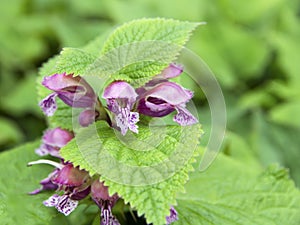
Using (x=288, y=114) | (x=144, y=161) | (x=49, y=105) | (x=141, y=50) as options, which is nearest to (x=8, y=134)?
(x=288, y=114)

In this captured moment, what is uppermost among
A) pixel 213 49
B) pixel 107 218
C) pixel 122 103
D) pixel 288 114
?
pixel 213 49

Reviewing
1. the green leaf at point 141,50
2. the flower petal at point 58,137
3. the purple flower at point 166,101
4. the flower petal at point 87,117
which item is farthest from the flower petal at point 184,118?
the flower petal at point 58,137

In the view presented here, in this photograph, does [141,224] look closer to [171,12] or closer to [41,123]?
[41,123]

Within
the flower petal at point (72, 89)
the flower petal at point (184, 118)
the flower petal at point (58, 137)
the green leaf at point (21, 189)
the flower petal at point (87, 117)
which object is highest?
the flower petal at point (184, 118)

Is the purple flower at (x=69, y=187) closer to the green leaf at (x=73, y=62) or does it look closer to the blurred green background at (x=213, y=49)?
the green leaf at (x=73, y=62)

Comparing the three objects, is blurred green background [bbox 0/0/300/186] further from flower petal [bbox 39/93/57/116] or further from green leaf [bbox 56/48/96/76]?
green leaf [bbox 56/48/96/76]

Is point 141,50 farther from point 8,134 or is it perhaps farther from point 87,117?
point 8,134

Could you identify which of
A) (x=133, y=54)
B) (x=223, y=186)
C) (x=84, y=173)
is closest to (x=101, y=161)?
(x=84, y=173)
